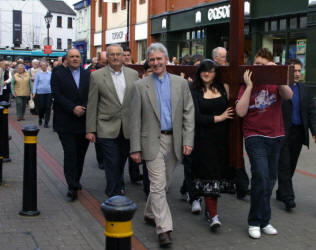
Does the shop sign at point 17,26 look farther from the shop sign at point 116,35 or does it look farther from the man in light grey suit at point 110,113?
the man in light grey suit at point 110,113

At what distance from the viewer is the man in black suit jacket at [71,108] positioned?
21.1ft

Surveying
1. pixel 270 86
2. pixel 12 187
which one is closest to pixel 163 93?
pixel 270 86

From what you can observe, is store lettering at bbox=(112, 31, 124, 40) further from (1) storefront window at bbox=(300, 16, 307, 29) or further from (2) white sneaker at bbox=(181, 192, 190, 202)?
(2) white sneaker at bbox=(181, 192, 190, 202)

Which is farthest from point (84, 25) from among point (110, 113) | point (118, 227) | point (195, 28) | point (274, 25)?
point (118, 227)

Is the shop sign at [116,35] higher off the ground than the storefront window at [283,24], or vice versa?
the shop sign at [116,35]

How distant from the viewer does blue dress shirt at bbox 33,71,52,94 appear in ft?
48.2

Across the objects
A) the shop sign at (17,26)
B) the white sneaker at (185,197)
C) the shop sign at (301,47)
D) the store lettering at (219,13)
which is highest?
the shop sign at (17,26)

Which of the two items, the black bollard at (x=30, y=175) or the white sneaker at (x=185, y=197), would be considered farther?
the white sneaker at (x=185, y=197)

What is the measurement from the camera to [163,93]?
501 centimetres

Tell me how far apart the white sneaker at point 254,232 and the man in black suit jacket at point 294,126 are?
114 cm

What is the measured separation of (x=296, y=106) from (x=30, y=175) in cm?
321

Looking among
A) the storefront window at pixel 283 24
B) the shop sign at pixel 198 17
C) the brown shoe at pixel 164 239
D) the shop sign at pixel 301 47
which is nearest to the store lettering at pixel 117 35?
the shop sign at pixel 198 17

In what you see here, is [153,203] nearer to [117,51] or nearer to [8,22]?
[117,51]

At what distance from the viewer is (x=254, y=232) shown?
5094mm
